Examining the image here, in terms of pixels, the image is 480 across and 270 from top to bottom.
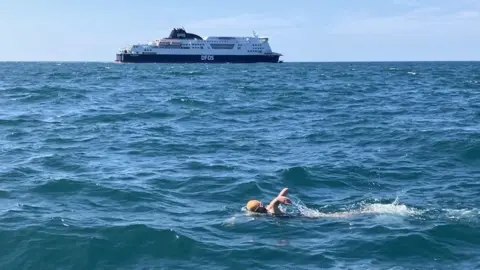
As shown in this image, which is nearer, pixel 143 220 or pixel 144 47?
pixel 143 220

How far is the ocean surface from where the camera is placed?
10.0 m

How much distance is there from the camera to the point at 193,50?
5438 inches

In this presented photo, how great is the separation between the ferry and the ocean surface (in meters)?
107

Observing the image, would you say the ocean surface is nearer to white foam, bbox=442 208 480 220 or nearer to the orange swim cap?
white foam, bbox=442 208 480 220

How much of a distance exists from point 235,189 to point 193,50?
413 ft

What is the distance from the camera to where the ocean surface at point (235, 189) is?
10008 millimetres

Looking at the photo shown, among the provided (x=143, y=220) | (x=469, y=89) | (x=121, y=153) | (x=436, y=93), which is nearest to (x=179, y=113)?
(x=121, y=153)

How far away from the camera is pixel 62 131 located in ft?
76.3

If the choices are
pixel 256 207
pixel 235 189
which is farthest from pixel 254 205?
pixel 235 189

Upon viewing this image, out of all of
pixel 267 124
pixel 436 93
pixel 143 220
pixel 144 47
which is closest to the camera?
pixel 143 220

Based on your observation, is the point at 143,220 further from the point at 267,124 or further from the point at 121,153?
the point at 267,124

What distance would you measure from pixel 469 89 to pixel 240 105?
20890 millimetres

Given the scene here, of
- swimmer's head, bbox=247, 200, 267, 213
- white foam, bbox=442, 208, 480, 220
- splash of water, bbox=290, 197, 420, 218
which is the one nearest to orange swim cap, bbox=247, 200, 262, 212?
swimmer's head, bbox=247, 200, 267, 213

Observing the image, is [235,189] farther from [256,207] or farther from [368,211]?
[368,211]
